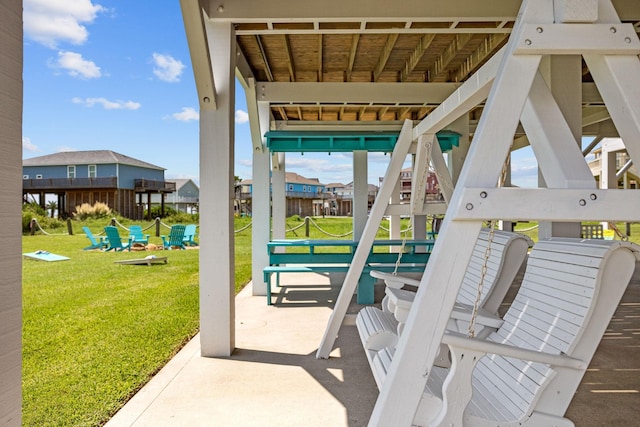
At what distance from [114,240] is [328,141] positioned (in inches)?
405

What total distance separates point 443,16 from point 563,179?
2.98 metres

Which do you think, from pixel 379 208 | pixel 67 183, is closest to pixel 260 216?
pixel 379 208

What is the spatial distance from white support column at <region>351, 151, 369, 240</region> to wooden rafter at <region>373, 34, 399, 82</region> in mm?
1297

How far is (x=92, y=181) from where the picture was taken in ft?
108

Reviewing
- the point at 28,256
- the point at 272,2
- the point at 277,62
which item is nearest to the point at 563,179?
the point at 272,2

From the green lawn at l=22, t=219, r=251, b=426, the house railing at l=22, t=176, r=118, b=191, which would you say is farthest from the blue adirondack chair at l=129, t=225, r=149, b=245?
the house railing at l=22, t=176, r=118, b=191

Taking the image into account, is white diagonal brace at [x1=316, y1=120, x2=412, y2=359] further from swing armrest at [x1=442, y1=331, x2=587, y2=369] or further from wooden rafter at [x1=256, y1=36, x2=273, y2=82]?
wooden rafter at [x1=256, y1=36, x2=273, y2=82]

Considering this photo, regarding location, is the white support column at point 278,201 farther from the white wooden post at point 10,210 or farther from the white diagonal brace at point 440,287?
the white wooden post at point 10,210

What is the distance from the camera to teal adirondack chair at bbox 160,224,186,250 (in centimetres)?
1516

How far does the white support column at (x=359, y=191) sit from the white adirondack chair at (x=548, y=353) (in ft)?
17.5

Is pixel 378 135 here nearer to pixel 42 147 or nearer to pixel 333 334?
pixel 333 334

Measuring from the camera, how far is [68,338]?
4.96 metres

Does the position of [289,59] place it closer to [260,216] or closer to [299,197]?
[260,216]

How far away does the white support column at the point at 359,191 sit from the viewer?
7438 millimetres
